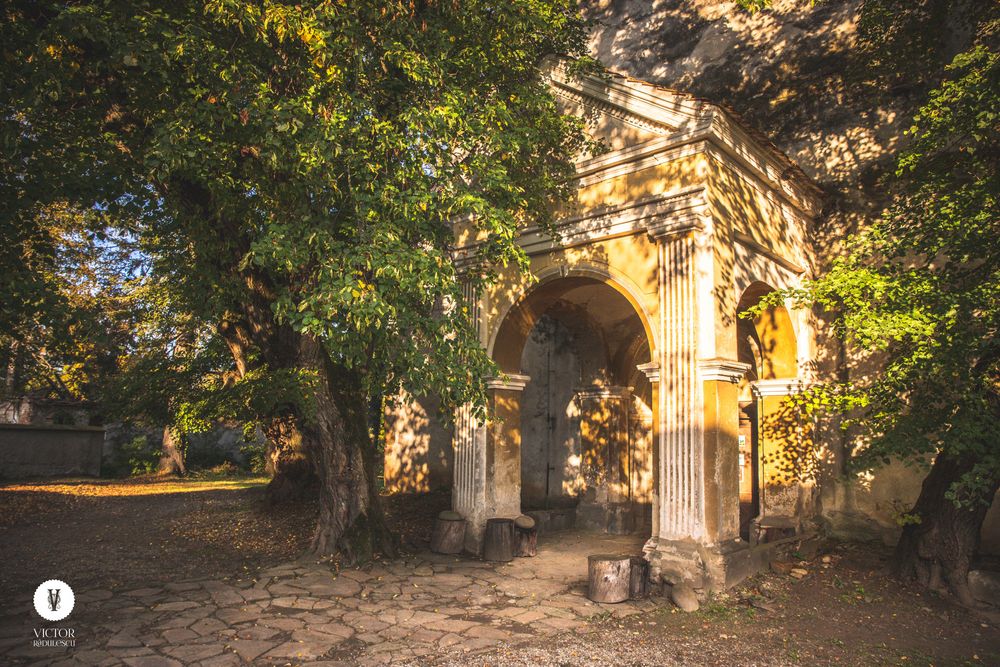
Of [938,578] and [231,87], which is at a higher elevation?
[231,87]

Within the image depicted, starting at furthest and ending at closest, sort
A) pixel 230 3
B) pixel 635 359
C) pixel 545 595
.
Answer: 1. pixel 635 359
2. pixel 545 595
3. pixel 230 3

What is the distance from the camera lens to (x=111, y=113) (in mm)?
7254

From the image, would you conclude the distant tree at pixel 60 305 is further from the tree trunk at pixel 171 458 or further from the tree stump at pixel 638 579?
the tree stump at pixel 638 579

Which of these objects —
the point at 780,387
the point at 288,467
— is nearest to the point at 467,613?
the point at 780,387

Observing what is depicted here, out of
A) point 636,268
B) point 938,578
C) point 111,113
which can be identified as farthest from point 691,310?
point 111,113

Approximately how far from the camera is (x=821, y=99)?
10789 millimetres

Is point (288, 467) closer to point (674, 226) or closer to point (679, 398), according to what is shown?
point (679, 398)

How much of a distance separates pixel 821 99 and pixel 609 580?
8.82 meters

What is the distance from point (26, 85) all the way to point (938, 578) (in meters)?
10.6

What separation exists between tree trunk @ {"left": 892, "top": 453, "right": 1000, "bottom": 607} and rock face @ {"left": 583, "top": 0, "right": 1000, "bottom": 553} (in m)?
1.79

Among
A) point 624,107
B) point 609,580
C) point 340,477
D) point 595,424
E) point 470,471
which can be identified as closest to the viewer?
point 609,580

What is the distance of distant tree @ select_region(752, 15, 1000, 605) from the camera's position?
6137 millimetres

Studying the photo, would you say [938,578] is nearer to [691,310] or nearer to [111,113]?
[691,310]

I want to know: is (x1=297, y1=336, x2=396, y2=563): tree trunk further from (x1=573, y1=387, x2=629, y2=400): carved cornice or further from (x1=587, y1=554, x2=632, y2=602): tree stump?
(x1=573, y1=387, x2=629, y2=400): carved cornice
